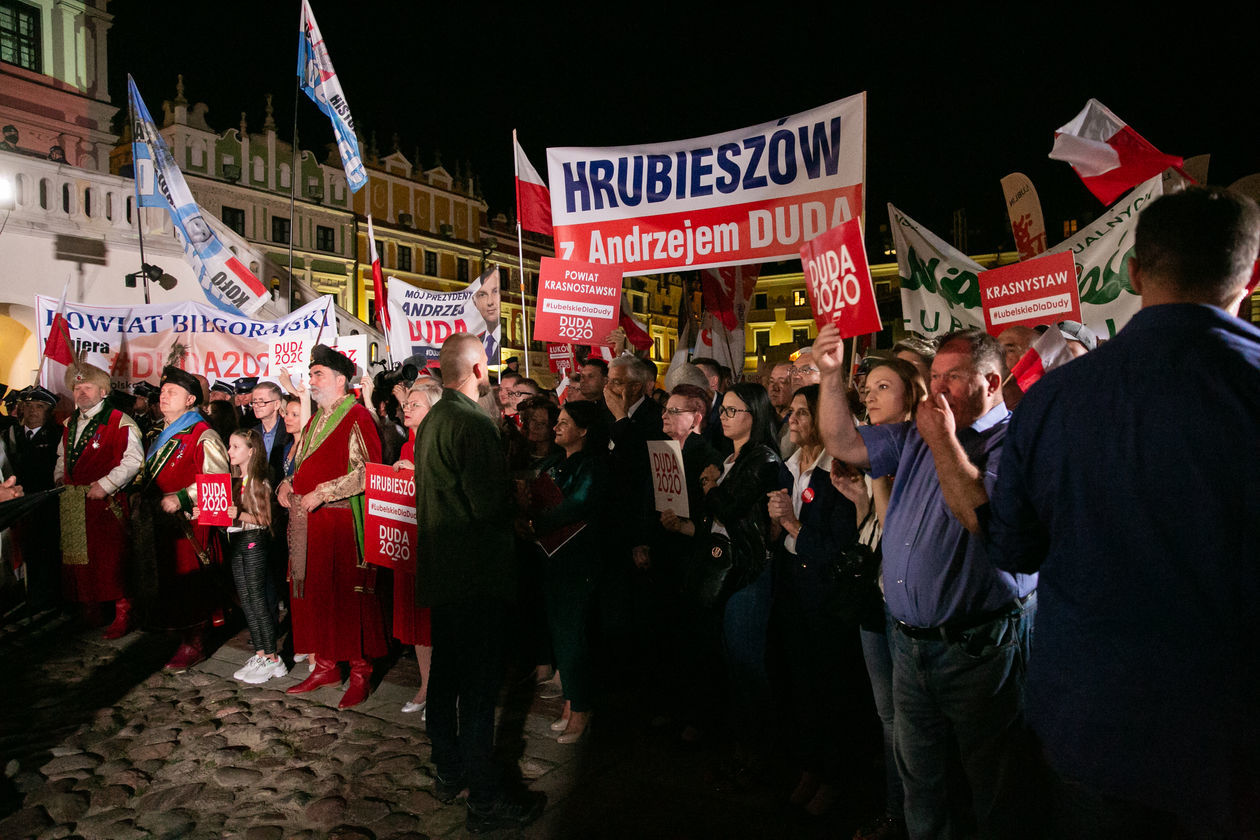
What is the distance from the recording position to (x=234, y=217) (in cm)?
3866

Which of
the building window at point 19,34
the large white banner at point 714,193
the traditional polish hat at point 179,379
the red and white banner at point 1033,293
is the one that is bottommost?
the traditional polish hat at point 179,379

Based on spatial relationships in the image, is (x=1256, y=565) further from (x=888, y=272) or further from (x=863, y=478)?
(x=888, y=272)

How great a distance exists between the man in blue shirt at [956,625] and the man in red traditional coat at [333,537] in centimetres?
366

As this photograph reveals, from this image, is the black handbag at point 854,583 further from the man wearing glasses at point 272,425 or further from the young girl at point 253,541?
the man wearing glasses at point 272,425

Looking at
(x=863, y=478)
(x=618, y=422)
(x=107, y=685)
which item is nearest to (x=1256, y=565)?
(x=863, y=478)

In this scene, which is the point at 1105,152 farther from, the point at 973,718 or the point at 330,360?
the point at 330,360

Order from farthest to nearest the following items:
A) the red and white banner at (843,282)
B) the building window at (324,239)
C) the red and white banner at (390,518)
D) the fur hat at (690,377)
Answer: the building window at (324,239), the fur hat at (690,377), the red and white banner at (390,518), the red and white banner at (843,282)

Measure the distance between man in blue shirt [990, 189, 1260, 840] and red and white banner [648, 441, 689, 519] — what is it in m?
2.35

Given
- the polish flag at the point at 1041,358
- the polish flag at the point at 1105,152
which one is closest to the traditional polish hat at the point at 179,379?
the polish flag at the point at 1041,358

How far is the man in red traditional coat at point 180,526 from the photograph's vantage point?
5.87m

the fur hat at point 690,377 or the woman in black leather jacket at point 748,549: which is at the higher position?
the fur hat at point 690,377

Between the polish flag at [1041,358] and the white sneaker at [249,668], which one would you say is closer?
the polish flag at [1041,358]

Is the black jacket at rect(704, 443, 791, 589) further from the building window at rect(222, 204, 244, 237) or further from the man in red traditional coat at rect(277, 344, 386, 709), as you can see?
the building window at rect(222, 204, 244, 237)

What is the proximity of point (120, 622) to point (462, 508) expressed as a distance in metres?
5.12
